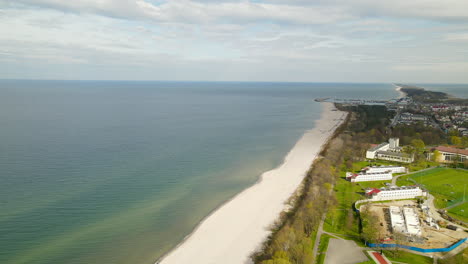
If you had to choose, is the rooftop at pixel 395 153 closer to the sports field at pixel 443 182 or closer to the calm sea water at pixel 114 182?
the sports field at pixel 443 182

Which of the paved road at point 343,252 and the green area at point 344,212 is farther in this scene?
the green area at point 344,212

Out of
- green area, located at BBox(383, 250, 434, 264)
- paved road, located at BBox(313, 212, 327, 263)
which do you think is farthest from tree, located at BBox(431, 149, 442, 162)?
green area, located at BBox(383, 250, 434, 264)

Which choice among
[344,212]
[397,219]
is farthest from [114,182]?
[397,219]

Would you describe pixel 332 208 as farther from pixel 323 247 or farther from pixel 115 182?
pixel 115 182

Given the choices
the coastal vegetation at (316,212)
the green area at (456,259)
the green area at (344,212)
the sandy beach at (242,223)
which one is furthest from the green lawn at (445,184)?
the sandy beach at (242,223)

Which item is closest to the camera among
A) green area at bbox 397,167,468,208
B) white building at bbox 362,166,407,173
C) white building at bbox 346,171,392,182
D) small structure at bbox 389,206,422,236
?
small structure at bbox 389,206,422,236

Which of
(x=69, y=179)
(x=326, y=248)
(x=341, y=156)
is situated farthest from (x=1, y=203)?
(x=341, y=156)

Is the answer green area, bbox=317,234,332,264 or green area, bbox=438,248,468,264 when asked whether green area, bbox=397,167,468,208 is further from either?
green area, bbox=317,234,332,264
